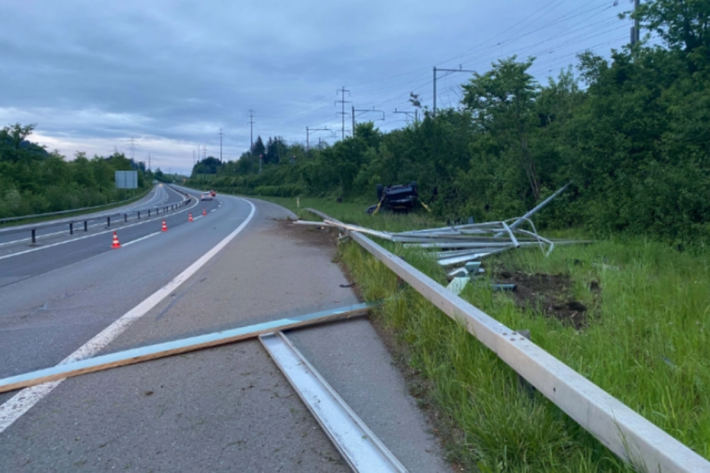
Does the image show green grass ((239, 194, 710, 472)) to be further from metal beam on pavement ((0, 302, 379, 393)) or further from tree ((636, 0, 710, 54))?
tree ((636, 0, 710, 54))

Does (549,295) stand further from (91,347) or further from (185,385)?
(91,347)

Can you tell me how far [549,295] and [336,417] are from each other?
3.98 metres

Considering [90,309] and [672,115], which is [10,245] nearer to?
[90,309]

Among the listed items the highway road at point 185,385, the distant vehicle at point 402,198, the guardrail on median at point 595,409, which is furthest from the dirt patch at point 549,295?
the distant vehicle at point 402,198

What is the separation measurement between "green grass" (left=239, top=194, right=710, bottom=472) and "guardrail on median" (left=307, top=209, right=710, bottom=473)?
0.87 ft

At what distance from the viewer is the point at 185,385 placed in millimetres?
4773

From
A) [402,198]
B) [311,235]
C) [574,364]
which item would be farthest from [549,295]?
[402,198]

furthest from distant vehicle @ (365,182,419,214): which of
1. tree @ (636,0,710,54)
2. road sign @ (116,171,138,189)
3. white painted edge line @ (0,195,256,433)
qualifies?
road sign @ (116,171,138,189)

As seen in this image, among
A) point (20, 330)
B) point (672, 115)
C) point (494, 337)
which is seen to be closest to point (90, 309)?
point (20, 330)

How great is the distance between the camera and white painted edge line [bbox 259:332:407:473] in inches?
134

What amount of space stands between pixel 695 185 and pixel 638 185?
1349mm

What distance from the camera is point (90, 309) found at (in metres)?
7.72

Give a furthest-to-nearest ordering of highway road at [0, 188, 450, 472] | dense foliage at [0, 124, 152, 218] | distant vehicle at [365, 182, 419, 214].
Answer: dense foliage at [0, 124, 152, 218] → distant vehicle at [365, 182, 419, 214] → highway road at [0, 188, 450, 472]

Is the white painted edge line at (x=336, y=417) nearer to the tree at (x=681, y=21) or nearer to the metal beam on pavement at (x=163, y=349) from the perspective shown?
the metal beam on pavement at (x=163, y=349)
